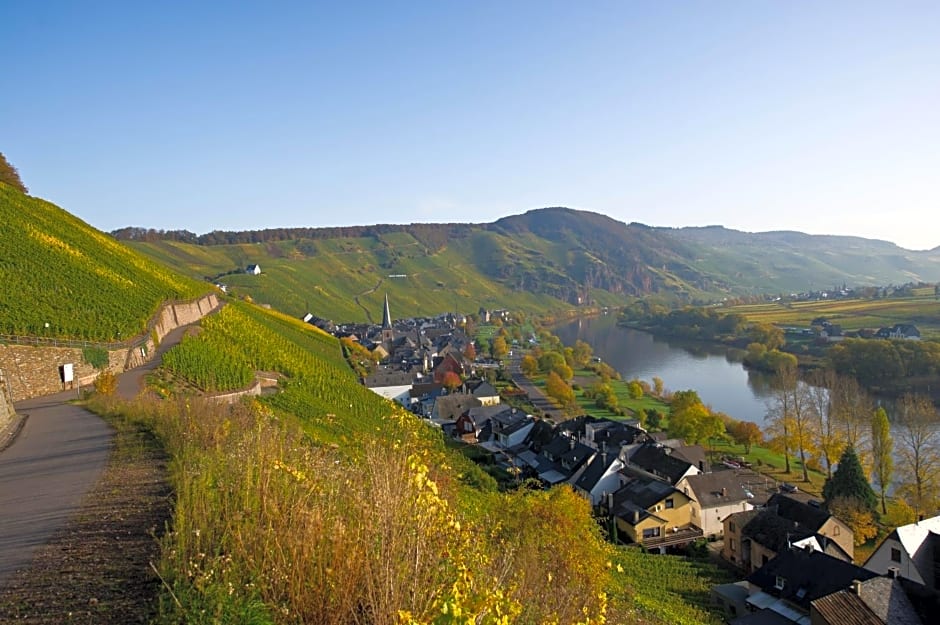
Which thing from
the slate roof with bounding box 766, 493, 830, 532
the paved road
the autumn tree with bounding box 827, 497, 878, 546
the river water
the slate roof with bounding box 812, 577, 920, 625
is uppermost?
the paved road

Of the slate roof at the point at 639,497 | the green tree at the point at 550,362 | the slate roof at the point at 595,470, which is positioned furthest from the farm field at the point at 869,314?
the slate roof at the point at 639,497

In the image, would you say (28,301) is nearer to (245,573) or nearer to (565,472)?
(245,573)

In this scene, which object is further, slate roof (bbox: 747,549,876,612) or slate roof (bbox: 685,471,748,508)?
slate roof (bbox: 685,471,748,508)

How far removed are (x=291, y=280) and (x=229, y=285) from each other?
2034cm

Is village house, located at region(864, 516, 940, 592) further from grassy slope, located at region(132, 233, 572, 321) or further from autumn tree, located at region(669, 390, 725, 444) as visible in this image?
grassy slope, located at region(132, 233, 572, 321)

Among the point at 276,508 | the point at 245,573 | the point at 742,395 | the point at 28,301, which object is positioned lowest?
the point at 742,395

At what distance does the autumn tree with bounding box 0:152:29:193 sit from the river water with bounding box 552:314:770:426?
61314 mm

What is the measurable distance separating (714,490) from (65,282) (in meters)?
32.0

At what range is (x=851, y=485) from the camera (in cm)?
2600

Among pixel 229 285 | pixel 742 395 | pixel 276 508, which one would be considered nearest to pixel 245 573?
pixel 276 508

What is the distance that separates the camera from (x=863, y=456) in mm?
30750

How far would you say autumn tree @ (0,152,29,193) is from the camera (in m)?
46.1

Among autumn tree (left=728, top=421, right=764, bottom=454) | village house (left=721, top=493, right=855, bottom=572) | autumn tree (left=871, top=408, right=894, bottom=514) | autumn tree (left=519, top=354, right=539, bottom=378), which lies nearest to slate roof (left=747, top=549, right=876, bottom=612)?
village house (left=721, top=493, right=855, bottom=572)

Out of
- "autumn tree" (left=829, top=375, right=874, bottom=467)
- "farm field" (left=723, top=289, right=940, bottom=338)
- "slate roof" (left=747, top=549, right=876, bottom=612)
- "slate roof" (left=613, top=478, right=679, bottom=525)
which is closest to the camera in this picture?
"slate roof" (left=747, top=549, right=876, bottom=612)
